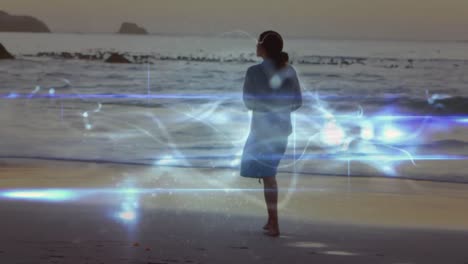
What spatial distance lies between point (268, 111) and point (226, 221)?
102 centimetres

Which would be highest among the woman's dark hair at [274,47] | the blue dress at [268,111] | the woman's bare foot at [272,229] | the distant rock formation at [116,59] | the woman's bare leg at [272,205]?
the distant rock formation at [116,59]

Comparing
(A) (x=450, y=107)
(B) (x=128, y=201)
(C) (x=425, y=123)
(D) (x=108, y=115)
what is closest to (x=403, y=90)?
(A) (x=450, y=107)

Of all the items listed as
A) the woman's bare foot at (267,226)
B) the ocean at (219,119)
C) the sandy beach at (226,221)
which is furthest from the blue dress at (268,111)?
the ocean at (219,119)

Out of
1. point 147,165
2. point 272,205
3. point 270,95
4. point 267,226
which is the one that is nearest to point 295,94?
point 270,95

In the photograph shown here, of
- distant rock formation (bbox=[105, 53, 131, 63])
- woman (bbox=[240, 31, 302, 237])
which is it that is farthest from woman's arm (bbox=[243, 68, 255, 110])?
distant rock formation (bbox=[105, 53, 131, 63])

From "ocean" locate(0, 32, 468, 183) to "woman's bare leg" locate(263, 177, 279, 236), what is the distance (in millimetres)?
3857

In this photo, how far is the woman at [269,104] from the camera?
252 inches

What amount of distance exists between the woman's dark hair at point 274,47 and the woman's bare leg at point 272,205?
2.92ft

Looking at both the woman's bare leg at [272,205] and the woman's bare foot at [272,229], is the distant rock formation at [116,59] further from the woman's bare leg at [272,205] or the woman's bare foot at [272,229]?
the woman's bare foot at [272,229]

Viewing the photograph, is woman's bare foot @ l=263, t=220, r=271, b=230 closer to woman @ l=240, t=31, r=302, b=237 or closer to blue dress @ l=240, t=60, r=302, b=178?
woman @ l=240, t=31, r=302, b=237

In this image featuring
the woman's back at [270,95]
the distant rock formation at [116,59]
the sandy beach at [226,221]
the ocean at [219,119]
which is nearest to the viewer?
the sandy beach at [226,221]

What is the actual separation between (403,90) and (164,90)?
1086 centimetres

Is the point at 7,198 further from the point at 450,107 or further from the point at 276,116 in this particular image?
the point at 450,107

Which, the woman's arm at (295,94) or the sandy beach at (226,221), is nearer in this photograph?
the sandy beach at (226,221)
